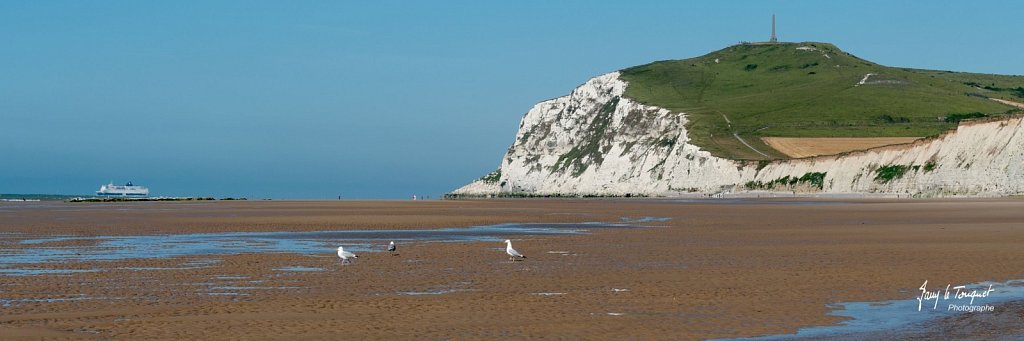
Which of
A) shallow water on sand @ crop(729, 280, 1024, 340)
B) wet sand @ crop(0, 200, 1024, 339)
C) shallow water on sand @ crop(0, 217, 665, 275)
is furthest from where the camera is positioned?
shallow water on sand @ crop(0, 217, 665, 275)

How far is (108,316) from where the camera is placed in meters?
14.2

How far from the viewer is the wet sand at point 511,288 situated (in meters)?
13.4

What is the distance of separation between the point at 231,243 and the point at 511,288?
14142 mm

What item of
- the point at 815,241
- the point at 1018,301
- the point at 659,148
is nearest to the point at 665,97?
the point at 659,148

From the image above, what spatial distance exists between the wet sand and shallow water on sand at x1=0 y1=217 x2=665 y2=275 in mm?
839

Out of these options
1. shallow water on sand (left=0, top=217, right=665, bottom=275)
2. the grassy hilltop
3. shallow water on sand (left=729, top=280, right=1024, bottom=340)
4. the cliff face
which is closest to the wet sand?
shallow water on sand (left=729, top=280, right=1024, bottom=340)

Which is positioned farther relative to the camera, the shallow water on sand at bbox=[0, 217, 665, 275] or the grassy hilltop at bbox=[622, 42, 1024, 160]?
the grassy hilltop at bbox=[622, 42, 1024, 160]

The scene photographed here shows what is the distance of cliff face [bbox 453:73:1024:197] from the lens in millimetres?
80688

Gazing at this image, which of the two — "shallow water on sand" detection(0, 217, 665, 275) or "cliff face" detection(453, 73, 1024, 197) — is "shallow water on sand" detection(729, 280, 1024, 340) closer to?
"shallow water on sand" detection(0, 217, 665, 275)

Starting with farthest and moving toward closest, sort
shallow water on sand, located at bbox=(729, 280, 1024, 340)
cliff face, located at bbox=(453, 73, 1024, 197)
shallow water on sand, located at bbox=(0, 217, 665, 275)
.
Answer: cliff face, located at bbox=(453, 73, 1024, 197) < shallow water on sand, located at bbox=(0, 217, 665, 275) < shallow water on sand, located at bbox=(729, 280, 1024, 340)

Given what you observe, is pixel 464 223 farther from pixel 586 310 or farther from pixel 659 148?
pixel 659 148

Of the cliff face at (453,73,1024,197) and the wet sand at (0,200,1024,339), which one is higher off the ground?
the cliff face at (453,73,1024,197)

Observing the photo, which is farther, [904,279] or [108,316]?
[904,279]

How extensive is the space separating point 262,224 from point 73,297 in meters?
26.7
